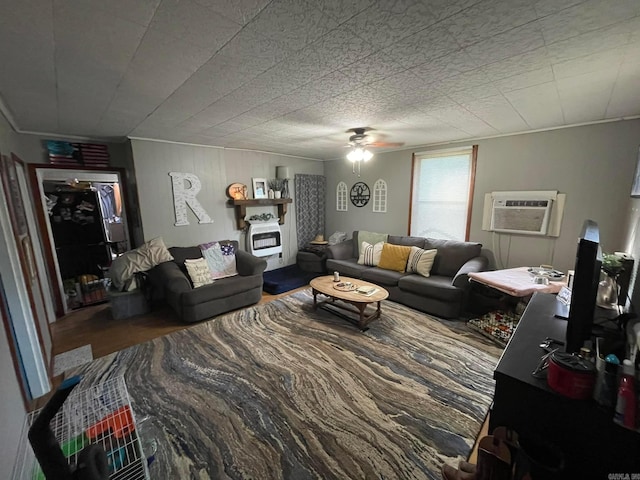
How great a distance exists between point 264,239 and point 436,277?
309 centimetres

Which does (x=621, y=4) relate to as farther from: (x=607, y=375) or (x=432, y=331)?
(x=432, y=331)

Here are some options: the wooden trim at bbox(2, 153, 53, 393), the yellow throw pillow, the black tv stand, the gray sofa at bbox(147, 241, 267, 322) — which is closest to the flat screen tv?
the black tv stand

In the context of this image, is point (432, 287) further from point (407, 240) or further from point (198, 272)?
point (198, 272)

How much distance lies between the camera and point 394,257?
13.1 feet

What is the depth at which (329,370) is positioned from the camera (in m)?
2.33

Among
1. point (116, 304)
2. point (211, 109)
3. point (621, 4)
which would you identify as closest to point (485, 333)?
point (621, 4)

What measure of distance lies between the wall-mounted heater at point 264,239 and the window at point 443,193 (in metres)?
2.56

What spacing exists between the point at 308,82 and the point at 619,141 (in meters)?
3.38

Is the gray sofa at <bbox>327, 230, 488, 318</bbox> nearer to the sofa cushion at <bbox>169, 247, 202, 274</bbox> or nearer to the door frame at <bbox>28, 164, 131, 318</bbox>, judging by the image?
the sofa cushion at <bbox>169, 247, 202, 274</bbox>

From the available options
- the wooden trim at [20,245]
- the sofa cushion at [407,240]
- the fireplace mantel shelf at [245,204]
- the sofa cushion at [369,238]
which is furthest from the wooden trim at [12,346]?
the sofa cushion at [407,240]

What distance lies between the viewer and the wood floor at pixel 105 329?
275 cm

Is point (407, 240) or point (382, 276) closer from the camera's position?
point (382, 276)

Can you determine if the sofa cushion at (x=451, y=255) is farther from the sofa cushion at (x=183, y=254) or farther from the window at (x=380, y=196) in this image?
the sofa cushion at (x=183, y=254)

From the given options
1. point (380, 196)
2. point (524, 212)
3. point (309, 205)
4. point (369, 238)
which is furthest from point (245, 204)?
point (524, 212)
